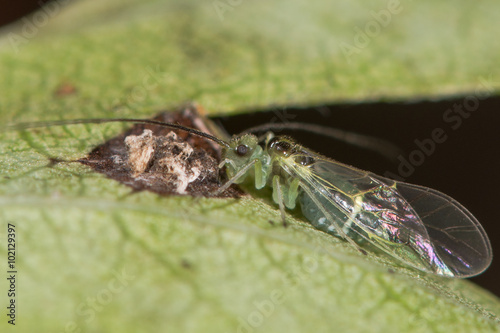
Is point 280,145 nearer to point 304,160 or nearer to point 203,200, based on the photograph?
point 304,160

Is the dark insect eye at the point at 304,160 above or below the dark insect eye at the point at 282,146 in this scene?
below

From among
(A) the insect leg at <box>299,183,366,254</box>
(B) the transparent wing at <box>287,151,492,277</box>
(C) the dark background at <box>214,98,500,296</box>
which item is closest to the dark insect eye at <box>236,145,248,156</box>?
(B) the transparent wing at <box>287,151,492,277</box>

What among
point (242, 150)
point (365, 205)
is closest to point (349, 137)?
point (365, 205)

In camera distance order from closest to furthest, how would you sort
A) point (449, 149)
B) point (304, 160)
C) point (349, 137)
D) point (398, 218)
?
point (398, 218) → point (304, 160) → point (349, 137) → point (449, 149)

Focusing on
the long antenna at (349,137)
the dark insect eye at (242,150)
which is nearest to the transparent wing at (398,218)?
the dark insect eye at (242,150)

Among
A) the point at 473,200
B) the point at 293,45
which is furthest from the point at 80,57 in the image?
the point at 473,200

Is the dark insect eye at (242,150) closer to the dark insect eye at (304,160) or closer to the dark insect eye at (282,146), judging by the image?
the dark insect eye at (282,146)

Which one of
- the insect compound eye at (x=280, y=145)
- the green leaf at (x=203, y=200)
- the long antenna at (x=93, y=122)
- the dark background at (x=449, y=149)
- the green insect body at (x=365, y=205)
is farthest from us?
the dark background at (x=449, y=149)

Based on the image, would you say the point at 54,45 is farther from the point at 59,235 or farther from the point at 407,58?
the point at 407,58
